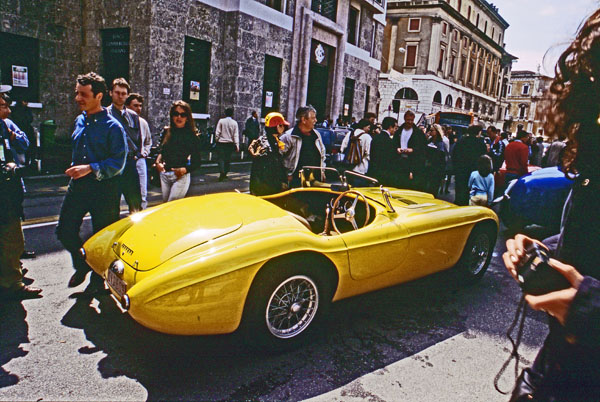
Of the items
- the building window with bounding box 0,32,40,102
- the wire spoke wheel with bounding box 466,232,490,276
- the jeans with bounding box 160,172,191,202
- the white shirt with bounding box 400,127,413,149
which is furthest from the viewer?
the building window with bounding box 0,32,40,102

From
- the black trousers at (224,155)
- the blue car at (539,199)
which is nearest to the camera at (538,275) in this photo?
the blue car at (539,199)

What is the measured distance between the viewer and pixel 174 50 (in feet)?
48.4

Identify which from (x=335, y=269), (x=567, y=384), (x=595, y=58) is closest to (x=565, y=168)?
(x=595, y=58)

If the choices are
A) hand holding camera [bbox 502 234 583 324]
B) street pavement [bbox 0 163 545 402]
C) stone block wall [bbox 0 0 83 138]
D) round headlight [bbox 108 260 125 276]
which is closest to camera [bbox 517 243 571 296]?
hand holding camera [bbox 502 234 583 324]

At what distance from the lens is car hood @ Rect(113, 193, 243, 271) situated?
9.78 feet

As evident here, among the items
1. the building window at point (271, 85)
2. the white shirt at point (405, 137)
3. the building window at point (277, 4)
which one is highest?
the building window at point (277, 4)

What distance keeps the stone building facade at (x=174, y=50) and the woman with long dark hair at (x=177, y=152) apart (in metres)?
9.60

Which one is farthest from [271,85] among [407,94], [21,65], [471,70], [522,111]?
[522,111]

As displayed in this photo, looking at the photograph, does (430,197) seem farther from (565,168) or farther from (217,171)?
(217,171)

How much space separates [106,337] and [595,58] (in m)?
3.30

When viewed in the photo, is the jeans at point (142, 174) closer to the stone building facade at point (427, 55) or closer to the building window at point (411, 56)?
the stone building facade at point (427, 55)

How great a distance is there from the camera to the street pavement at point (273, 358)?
2.67m

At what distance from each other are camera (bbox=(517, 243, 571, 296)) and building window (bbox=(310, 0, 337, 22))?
2157 cm

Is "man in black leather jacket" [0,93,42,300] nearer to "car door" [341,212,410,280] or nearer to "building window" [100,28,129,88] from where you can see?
"car door" [341,212,410,280]
